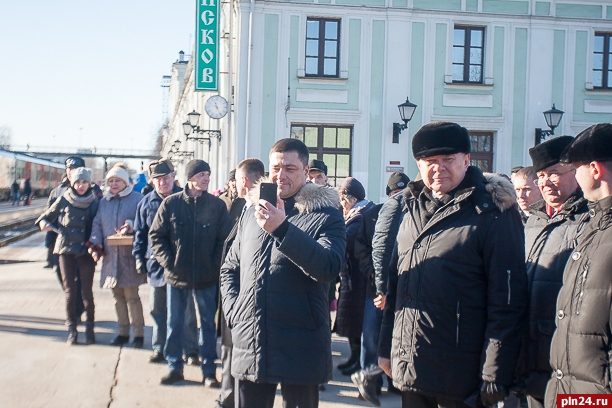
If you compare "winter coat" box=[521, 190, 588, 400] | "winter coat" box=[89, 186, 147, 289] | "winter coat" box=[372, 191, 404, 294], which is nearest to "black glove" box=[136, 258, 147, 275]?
"winter coat" box=[89, 186, 147, 289]

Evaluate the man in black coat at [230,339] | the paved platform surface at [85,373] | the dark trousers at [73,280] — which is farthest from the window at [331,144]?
the man in black coat at [230,339]

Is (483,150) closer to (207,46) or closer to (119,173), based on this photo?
(207,46)

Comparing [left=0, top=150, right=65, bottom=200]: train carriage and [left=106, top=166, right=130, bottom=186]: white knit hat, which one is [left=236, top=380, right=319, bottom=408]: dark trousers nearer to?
[left=106, top=166, right=130, bottom=186]: white knit hat

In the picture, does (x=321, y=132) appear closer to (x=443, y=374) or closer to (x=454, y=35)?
(x=454, y=35)

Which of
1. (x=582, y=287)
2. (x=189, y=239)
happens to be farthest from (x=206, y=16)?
(x=582, y=287)

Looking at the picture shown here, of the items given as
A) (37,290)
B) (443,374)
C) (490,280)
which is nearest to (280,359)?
(443,374)

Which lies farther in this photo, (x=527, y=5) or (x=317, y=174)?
(x=527, y=5)

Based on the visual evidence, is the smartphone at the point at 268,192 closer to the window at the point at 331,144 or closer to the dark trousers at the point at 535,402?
the dark trousers at the point at 535,402

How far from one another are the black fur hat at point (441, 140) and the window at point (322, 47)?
14.7 metres

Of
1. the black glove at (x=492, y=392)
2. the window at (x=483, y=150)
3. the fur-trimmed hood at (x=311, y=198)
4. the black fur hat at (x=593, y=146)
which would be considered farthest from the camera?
the window at (x=483, y=150)

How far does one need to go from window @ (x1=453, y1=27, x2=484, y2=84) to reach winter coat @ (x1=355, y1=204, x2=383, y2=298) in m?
12.8

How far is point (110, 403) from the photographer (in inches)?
221

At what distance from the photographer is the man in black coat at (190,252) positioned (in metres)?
6.27

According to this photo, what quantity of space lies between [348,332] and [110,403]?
2.34 meters
